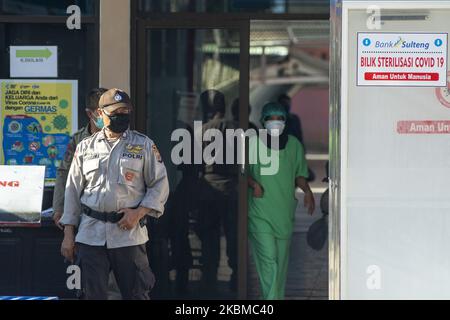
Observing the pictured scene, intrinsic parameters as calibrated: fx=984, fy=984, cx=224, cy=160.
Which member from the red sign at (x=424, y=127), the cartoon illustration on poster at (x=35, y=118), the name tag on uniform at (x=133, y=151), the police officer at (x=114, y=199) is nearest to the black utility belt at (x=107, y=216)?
the police officer at (x=114, y=199)

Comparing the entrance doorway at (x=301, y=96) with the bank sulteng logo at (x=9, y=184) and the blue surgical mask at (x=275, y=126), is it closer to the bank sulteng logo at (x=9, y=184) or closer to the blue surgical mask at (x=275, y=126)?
the blue surgical mask at (x=275, y=126)

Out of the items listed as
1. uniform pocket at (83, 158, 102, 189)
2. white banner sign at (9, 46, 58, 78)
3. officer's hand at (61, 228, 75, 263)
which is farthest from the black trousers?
white banner sign at (9, 46, 58, 78)

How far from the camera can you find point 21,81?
759 cm

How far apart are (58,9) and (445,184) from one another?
3.26 metres

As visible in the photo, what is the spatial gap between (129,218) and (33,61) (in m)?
1.93

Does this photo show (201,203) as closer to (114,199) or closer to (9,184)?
(9,184)

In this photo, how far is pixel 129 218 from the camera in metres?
6.31

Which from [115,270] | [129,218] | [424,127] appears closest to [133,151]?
[129,218]

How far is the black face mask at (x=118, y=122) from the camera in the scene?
6.36 metres

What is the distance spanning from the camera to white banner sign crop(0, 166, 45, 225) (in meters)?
7.32

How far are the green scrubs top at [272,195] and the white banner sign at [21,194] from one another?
1.68 meters

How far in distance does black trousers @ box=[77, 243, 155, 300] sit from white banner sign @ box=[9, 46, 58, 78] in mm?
1776
